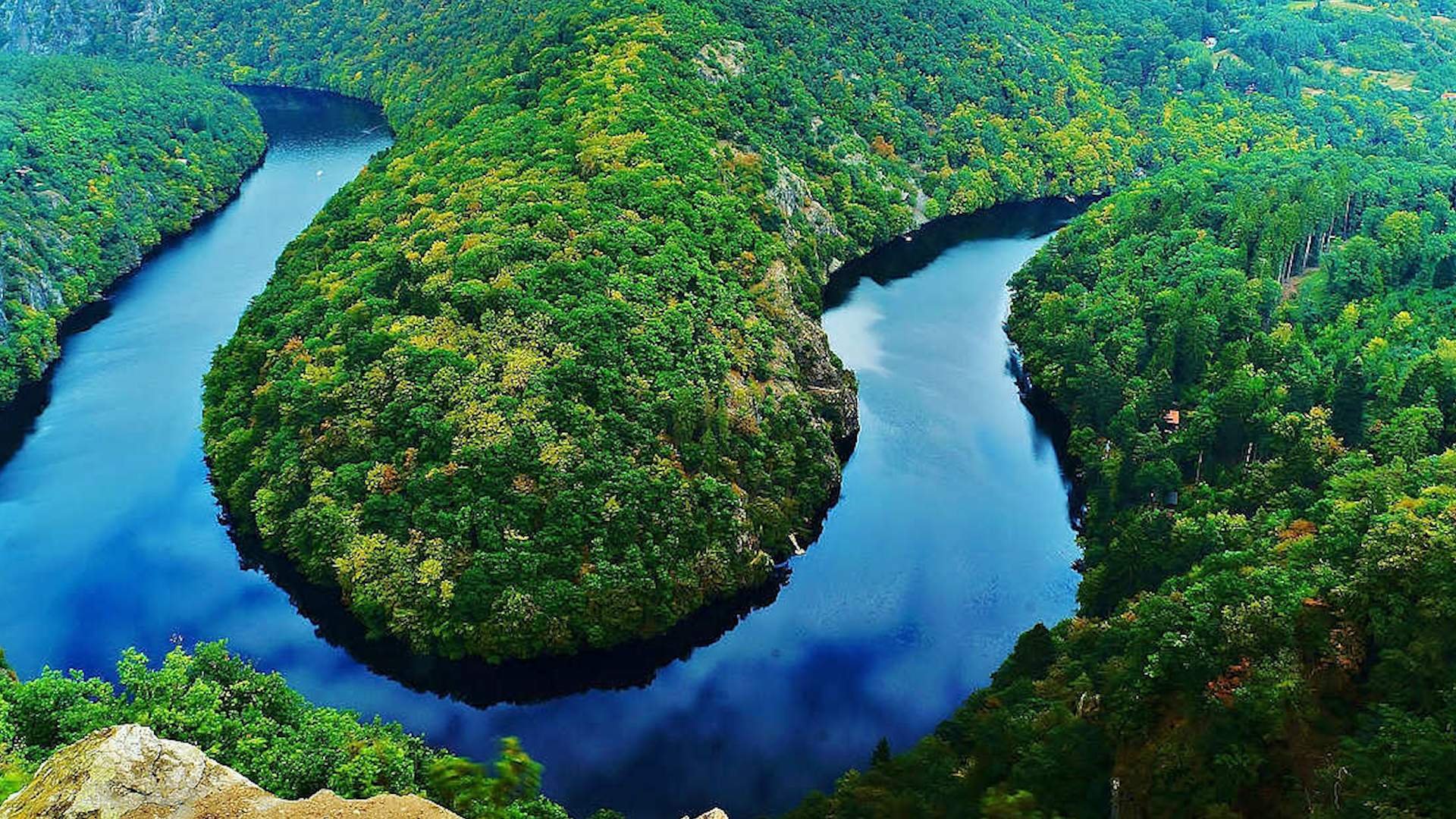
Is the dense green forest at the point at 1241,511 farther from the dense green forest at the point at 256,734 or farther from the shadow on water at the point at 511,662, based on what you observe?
the shadow on water at the point at 511,662

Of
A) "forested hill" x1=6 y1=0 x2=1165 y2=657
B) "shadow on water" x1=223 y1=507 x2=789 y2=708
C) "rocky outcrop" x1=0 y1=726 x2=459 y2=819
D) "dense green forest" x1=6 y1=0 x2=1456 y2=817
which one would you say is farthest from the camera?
"forested hill" x1=6 y1=0 x2=1165 y2=657

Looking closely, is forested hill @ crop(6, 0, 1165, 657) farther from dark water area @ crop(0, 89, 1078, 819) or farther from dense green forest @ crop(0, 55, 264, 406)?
dense green forest @ crop(0, 55, 264, 406)

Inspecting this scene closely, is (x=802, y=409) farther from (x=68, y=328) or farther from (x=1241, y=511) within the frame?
(x=68, y=328)

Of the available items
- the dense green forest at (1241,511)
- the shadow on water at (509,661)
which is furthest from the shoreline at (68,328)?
the dense green forest at (1241,511)

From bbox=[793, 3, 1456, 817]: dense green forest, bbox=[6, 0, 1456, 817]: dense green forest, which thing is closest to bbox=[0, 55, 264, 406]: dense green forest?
bbox=[6, 0, 1456, 817]: dense green forest

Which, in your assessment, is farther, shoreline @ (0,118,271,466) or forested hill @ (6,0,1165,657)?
shoreline @ (0,118,271,466)
